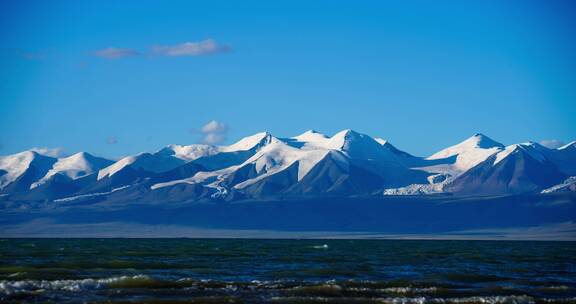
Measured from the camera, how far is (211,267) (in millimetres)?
77875

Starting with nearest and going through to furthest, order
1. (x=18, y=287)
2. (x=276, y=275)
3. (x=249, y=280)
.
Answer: (x=18, y=287), (x=249, y=280), (x=276, y=275)

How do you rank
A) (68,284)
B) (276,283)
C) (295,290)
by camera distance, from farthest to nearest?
(276,283) < (68,284) < (295,290)

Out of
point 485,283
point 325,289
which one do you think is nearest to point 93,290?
point 325,289

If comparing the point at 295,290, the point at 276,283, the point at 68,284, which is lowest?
the point at 295,290

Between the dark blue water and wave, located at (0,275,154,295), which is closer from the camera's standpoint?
the dark blue water

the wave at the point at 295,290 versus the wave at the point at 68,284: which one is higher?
the wave at the point at 68,284

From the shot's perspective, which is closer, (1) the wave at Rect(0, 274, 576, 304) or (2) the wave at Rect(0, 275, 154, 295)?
(1) the wave at Rect(0, 274, 576, 304)

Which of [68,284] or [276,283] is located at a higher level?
[68,284]

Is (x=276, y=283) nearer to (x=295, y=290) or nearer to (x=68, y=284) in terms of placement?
(x=295, y=290)

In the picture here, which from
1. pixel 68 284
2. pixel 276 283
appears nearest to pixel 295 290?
pixel 276 283

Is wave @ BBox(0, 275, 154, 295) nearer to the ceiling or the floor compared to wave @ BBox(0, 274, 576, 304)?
nearer to the ceiling

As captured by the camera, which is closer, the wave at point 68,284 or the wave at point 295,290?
the wave at point 295,290

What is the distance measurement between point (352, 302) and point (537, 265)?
40552mm

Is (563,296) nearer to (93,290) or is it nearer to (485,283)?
(485,283)
